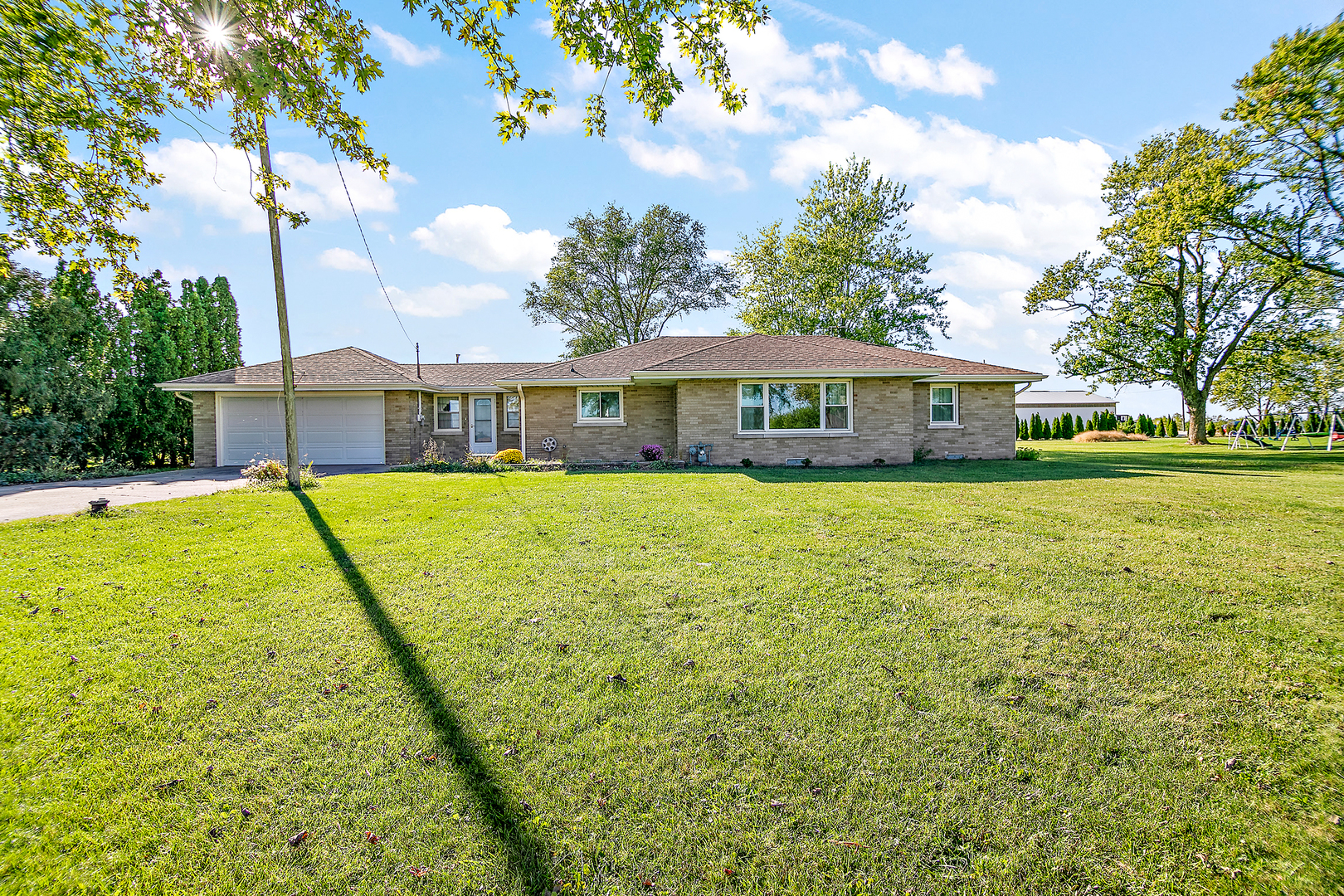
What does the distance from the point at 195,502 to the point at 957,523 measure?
12.4 meters

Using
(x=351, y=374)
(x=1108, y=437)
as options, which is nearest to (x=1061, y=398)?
(x=1108, y=437)

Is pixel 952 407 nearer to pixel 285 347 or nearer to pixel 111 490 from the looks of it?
pixel 285 347

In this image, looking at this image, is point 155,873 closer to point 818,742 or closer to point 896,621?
point 818,742

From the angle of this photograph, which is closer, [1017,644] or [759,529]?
[1017,644]

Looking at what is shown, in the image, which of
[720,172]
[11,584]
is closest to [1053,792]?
[11,584]

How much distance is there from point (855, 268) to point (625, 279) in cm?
1374

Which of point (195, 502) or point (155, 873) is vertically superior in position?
point (195, 502)

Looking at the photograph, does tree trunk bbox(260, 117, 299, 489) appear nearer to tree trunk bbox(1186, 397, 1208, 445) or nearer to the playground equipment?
the playground equipment

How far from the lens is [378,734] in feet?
9.91

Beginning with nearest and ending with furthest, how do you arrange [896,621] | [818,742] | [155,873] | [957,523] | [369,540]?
[155,873] → [818,742] → [896,621] → [369,540] → [957,523]

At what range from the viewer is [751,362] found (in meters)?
15.4

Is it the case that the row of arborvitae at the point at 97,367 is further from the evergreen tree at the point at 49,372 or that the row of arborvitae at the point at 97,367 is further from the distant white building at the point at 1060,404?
the distant white building at the point at 1060,404

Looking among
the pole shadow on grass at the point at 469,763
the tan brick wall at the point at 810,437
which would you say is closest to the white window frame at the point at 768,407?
the tan brick wall at the point at 810,437

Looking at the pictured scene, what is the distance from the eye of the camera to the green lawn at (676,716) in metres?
2.22
